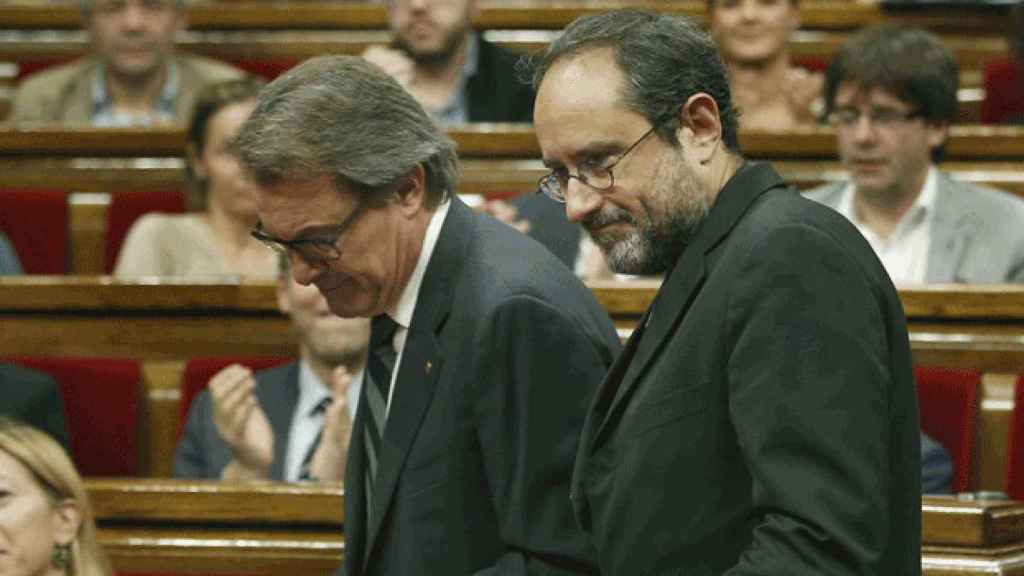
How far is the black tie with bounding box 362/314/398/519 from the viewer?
747 mm

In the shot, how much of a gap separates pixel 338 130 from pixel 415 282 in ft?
0.25

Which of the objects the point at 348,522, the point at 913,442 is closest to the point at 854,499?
the point at 913,442

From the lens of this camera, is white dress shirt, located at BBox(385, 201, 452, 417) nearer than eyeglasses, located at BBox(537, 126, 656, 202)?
No

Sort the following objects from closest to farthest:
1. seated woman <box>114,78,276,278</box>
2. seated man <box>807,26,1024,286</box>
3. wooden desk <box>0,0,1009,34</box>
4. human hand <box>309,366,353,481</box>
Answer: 1. human hand <box>309,366,353,481</box>
2. seated man <box>807,26,1024,286</box>
3. seated woman <box>114,78,276,278</box>
4. wooden desk <box>0,0,1009,34</box>

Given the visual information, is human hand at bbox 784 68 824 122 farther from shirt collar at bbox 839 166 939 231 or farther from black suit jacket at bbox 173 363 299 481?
black suit jacket at bbox 173 363 299 481

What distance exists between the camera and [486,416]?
0.68 meters

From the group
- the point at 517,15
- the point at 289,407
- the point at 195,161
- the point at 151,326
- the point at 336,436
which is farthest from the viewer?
the point at 517,15

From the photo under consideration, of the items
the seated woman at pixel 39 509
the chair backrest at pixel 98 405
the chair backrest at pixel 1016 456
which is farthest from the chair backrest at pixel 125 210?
the chair backrest at pixel 1016 456

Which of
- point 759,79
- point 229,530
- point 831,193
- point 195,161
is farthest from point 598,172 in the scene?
point 759,79

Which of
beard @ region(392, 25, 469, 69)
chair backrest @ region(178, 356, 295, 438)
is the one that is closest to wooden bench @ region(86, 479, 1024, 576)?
chair backrest @ region(178, 356, 295, 438)

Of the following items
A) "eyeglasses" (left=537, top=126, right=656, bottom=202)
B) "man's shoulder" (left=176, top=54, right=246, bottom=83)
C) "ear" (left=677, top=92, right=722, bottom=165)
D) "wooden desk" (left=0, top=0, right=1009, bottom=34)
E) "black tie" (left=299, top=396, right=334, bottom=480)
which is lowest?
"black tie" (left=299, top=396, right=334, bottom=480)

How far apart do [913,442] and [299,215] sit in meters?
0.30

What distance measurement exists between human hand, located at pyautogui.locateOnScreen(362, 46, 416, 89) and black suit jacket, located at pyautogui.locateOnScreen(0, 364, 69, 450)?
1.64 ft

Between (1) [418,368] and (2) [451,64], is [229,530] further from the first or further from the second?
(2) [451,64]
